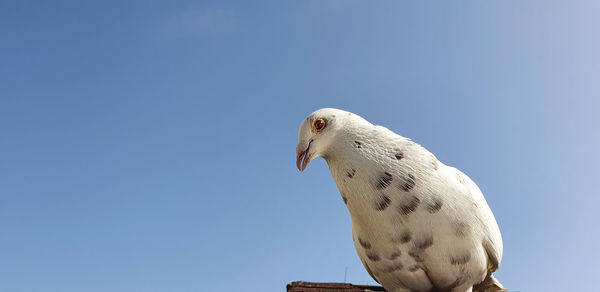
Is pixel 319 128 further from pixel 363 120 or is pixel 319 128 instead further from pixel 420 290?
pixel 420 290

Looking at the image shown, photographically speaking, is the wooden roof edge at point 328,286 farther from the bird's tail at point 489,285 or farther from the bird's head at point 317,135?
the bird's head at point 317,135

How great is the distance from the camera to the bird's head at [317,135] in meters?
4.12

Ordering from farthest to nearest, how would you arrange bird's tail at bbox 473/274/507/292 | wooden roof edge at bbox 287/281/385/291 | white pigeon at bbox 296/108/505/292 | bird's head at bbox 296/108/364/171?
wooden roof edge at bbox 287/281/385/291, bird's tail at bbox 473/274/507/292, bird's head at bbox 296/108/364/171, white pigeon at bbox 296/108/505/292

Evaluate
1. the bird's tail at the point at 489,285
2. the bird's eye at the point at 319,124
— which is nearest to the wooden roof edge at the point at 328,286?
the bird's tail at the point at 489,285

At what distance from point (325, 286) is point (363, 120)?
184cm

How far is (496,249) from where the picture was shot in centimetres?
421

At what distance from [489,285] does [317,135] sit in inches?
88.5

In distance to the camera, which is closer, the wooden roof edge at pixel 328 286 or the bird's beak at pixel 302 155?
the bird's beak at pixel 302 155

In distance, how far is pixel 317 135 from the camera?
13.6ft

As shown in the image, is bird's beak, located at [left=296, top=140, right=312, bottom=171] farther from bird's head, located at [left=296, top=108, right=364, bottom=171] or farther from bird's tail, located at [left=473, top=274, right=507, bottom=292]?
bird's tail, located at [left=473, top=274, right=507, bottom=292]

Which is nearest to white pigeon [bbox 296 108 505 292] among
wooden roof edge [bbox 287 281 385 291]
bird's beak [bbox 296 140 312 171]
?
bird's beak [bbox 296 140 312 171]

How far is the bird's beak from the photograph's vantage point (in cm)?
412

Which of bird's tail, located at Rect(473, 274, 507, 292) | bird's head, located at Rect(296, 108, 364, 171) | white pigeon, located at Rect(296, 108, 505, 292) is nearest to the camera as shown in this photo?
white pigeon, located at Rect(296, 108, 505, 292)

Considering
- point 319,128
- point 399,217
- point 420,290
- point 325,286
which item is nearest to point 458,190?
point 399,217
